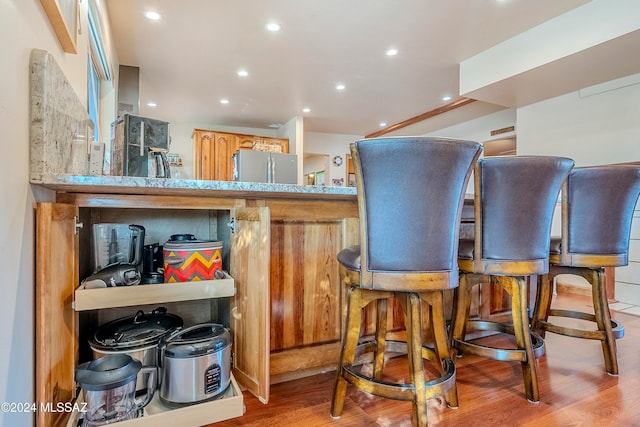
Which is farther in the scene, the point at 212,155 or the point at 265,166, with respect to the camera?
the point at 212,155

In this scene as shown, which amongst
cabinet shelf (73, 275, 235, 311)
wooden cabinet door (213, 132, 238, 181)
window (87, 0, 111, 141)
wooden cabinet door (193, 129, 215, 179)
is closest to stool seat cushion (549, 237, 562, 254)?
cabinet shelf (73, 275, 235, 311)

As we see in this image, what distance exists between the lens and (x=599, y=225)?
173 cm

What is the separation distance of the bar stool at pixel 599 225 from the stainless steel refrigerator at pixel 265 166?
317 cm

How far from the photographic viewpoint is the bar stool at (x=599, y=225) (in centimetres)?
168

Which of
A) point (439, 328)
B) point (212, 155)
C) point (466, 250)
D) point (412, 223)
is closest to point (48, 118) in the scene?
point (412, 223)

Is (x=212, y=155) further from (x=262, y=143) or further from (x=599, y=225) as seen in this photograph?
(x=599, y=225)

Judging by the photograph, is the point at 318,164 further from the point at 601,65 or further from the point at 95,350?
the point at 95,350

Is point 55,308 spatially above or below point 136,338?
above

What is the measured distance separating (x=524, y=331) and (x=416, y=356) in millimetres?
656

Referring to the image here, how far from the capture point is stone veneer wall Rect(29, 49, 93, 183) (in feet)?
3.10

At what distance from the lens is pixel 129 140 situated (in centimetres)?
167

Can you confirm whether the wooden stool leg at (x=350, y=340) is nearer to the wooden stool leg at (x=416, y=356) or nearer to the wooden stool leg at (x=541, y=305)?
the wooden stool leg at (x=416, y=356)

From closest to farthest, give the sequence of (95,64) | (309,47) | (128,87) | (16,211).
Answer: (16,211) → (95,64) → (309,47) → (128,87)

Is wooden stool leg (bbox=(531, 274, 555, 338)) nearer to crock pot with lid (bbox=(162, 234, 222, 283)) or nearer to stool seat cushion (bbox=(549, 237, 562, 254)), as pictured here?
stool seat cushion (bbox=(549, 237, 562, 254))
